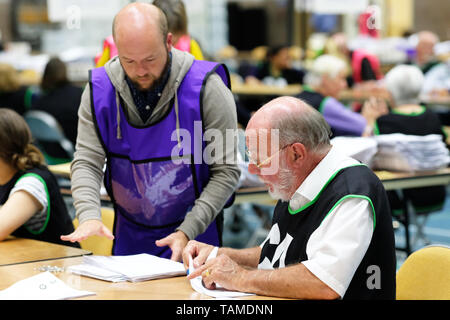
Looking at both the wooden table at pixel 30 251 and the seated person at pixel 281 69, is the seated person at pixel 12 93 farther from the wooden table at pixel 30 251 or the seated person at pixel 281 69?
the wooden table at pixel 30 251

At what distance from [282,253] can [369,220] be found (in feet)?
1.08

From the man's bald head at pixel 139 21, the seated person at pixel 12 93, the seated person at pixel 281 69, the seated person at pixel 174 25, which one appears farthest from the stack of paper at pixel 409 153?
the seated person at pixel 281 69

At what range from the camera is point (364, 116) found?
5520 millimetres

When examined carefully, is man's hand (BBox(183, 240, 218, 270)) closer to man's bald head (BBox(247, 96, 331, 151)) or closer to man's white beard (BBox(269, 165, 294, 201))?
man's white beard (BBox(269, 165, 294, 201))

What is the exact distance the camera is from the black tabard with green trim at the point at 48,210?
126 inches

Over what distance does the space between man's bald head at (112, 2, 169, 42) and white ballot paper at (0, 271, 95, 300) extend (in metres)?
0.87

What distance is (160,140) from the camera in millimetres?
2768

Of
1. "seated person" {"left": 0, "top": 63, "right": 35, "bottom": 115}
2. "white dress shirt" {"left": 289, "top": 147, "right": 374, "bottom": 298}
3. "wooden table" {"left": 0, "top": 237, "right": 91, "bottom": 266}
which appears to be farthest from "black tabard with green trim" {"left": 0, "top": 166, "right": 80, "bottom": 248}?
"seated person" {"left": 0, "top": 63, "right": 35, "bottom": 115}

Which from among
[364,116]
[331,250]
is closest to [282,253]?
[331,250]

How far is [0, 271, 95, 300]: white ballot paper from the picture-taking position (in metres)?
2.09

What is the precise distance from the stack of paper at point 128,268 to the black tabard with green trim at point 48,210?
0.76 metres

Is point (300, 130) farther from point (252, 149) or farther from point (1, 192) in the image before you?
point (1, 192)

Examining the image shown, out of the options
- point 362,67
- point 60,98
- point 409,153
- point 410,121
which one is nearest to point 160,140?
point 409,153

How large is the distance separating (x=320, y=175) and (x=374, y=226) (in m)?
0.22
